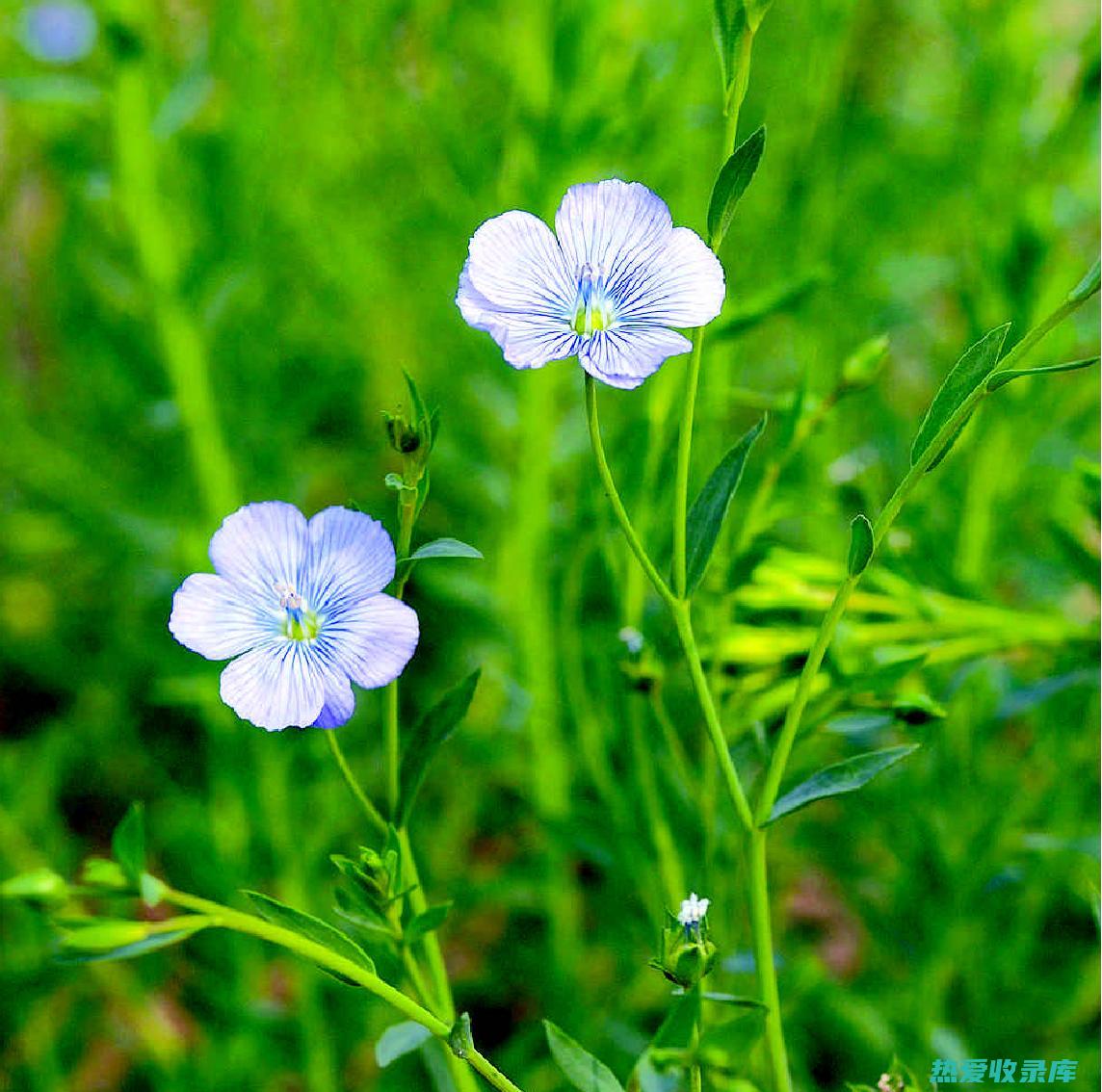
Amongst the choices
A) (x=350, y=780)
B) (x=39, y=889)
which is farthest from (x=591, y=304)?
(x=39, y=889)

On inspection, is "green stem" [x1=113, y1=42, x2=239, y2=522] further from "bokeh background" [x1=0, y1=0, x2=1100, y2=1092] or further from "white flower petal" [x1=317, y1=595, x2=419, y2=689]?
"white flower petal" [x1=317, y1=595, x2=419, y2=689]

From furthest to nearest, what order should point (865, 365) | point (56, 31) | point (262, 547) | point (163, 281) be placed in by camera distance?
point (56, 31) → point (163, 281) → point (865, 365) → point (262, 547)

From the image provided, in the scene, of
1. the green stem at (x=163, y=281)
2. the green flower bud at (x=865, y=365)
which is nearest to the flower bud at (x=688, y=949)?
the green flower bud at (x=865, y=365)

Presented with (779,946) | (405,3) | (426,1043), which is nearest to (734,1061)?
(426,1043)

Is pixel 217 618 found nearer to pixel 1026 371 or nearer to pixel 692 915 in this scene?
pixel 692 915

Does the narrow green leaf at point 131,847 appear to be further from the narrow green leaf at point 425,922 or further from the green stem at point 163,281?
the green stem at point 163,281
